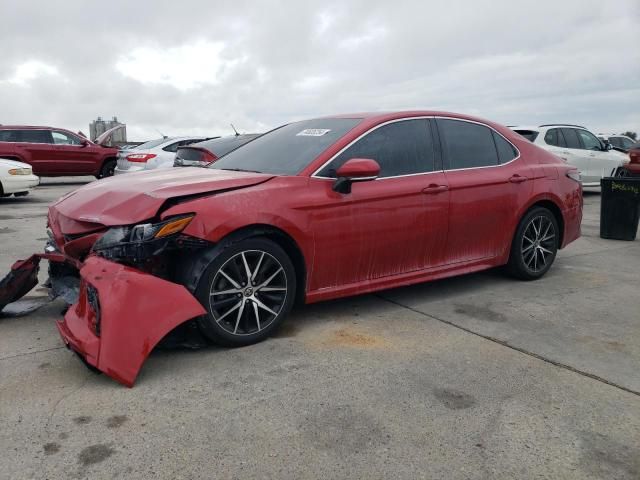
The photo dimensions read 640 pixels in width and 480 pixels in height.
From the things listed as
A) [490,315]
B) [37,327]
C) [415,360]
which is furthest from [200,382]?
[490,315]

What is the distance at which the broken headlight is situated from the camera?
3475mm

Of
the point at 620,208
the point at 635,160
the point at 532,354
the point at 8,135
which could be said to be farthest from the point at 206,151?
the point at 8,135

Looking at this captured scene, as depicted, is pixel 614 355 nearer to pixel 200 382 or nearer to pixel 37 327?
pixel 200 382

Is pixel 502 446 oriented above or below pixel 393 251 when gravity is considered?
below

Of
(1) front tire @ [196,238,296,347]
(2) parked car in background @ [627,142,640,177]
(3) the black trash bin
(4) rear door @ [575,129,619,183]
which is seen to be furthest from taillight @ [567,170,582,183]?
(4) rear door @ [575,129,619,183]

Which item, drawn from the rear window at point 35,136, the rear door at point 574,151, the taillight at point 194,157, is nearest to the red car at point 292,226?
the taillight at point 194,157

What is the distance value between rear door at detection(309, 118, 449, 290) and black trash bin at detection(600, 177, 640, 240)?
453cm

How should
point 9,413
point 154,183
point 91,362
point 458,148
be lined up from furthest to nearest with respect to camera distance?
point 458,148
point 154,183
point 91,362
point 9,413

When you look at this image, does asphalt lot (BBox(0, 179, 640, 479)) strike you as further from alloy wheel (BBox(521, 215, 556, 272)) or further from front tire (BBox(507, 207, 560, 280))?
alloy wheel (BBox(521, 215, 556, 272))

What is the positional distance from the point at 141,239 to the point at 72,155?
14.9 m

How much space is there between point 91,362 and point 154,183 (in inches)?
51.3

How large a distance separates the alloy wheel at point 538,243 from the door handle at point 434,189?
1.18 metres

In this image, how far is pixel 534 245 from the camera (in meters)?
5.61

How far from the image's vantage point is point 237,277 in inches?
147
